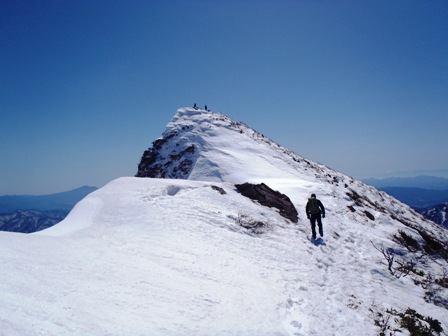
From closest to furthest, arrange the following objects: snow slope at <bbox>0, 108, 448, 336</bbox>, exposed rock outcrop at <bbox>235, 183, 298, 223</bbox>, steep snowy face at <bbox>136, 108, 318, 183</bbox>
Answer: snow slope at <bbox>0, 108, 448, 336</bbox>
exposed rock outcrop at <bbox>235, 183, 298, 223</bbox>
steep snowy face at <bbox>136, 108, 318, 183</bbox>

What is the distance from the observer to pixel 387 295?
10.8 m

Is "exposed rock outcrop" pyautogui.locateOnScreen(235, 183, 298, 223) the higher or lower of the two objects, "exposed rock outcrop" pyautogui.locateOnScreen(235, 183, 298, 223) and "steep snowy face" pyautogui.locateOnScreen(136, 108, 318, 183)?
the lower

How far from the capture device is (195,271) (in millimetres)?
8742

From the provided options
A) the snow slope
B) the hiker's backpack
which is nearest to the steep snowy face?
the snow slope

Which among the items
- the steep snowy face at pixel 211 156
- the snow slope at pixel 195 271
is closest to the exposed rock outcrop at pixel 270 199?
the snow slope at pixel 195 271

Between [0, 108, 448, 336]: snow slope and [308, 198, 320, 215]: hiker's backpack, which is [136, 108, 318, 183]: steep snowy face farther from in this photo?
[308, 198, 320, 215]: hiker's backpack

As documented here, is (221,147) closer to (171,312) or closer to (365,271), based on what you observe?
(365,271)

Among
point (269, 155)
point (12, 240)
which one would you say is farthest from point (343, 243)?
point (269, 155)

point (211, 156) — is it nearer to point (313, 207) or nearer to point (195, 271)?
point (313, 207)

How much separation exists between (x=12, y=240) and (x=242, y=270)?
736 cm

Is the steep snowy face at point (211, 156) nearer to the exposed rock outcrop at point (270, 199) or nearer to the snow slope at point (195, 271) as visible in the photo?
the exposed rock outcrop at point (270, 199)

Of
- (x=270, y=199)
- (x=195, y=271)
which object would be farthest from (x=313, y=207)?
(x=195, y=271)

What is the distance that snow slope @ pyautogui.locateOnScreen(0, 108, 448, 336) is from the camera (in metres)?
5.57

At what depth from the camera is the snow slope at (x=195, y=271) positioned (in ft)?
18.3
